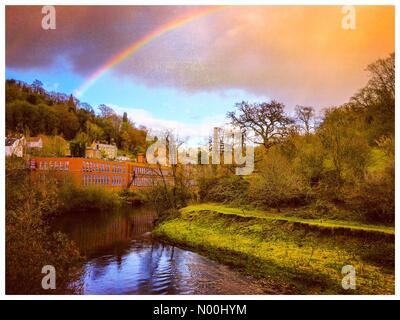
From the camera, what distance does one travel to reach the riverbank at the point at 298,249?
9.08 m

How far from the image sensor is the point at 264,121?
15188mm

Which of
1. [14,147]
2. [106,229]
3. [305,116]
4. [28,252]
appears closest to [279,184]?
[305,116]

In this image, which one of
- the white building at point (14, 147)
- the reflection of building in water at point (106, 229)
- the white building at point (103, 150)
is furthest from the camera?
the white building at point (103, 150)

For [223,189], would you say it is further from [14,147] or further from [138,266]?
[14,147]

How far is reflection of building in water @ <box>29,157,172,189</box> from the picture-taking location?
545 inches

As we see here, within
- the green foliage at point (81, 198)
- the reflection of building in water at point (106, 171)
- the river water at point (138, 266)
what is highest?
the reflection of building in water at point (106, 171)

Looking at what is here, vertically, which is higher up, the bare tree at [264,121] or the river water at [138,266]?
the bare tree at [264,121]

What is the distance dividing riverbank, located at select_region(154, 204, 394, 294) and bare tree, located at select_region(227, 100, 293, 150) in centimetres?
352

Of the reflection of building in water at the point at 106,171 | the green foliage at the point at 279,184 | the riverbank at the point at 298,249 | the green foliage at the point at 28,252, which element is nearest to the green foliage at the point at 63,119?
the reflection of building in water at the point at 106,171

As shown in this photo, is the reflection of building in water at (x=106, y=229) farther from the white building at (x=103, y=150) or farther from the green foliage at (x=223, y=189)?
the green foliage at (x=223, y=189)

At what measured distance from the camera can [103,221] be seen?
16859 millimetres

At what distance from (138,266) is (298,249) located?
16.8 ft

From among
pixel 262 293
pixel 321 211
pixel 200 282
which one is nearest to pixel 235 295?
pixel 262 293

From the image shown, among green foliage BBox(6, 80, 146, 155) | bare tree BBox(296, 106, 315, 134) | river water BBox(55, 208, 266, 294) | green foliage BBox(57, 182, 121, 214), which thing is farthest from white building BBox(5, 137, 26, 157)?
bare tree BBox(296, 106, 315, 134)
